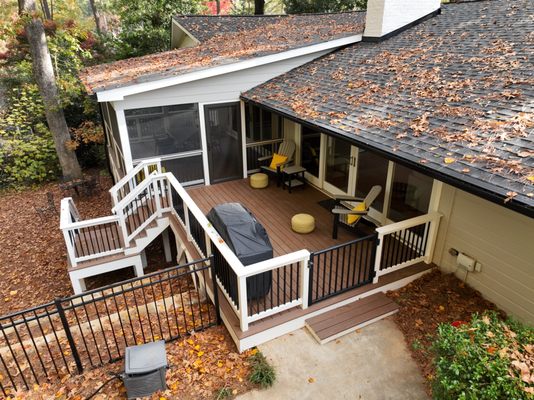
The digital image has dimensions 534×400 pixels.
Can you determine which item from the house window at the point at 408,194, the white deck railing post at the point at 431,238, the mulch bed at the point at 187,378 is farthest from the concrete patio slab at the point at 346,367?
the house window at the point at 408,194

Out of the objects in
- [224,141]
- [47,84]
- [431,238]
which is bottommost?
[431,238]

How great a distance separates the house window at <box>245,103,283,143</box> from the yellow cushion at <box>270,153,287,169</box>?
81cm

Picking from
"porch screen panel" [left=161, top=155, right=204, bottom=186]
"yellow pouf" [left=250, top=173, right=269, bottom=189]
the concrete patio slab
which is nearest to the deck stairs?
"porch screen panel" [left=161, top=155, right=204, bottom=186]

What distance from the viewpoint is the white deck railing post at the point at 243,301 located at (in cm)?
432

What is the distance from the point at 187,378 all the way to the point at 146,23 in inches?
776

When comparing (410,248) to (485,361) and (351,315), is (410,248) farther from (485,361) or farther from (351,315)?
(485,361)

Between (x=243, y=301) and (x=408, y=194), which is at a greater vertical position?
(x=408, y=194)

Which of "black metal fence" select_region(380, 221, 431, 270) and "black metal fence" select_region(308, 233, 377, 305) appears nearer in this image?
"black metal fence" select_region(308, 233, 377, 305)

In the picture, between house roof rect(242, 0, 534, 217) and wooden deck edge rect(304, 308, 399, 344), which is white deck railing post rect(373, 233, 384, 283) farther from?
house roof rect(242, 0, 534, 217)

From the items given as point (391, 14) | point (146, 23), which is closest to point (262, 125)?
point (391, 14)

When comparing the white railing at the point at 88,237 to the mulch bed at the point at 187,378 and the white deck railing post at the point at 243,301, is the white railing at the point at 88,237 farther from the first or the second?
the white deck railing post at the point at 243,301

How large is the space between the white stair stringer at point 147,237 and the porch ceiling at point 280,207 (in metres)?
0.88

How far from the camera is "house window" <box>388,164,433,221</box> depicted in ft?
19.5

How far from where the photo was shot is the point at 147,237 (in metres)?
7.51
